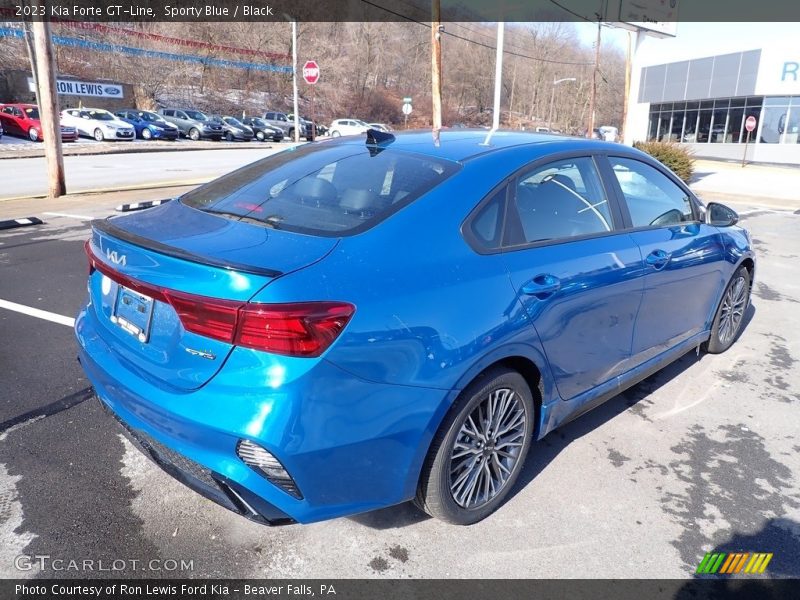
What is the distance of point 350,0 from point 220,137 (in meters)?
44.5

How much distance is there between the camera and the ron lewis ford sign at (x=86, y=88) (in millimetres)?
37375

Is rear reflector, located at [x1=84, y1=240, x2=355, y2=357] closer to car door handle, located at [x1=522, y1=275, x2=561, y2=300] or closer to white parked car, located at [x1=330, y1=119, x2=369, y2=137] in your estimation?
car door handle, located at [x1=522, y1=275, x2=561, y2=300]

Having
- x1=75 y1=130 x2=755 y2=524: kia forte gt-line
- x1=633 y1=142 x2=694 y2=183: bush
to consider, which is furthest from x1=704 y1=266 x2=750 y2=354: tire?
x1=633 y1=142 x2=694 y2=183: bush

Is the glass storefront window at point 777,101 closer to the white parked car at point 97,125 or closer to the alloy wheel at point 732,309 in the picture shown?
the white parked car at point 97,125

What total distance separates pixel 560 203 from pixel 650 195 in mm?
1105

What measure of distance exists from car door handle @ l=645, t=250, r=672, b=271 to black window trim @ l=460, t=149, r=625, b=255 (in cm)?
24

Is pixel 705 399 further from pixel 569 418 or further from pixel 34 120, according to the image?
pixel 34 120

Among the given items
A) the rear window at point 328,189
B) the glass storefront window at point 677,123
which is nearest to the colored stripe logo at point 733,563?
the rear window at point 328,189

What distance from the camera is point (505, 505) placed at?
9.68ft

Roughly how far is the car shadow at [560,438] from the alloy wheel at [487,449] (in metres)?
0.23

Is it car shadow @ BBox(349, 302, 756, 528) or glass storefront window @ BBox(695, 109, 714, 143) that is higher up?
glass storefront window @ BBox(695, 109, 714, 143)

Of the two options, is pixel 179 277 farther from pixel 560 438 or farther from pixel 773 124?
pixel 773 124

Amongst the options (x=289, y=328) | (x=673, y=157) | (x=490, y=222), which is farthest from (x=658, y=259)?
(x=673, y=157)

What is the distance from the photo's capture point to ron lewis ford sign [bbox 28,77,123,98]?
37.4 m
